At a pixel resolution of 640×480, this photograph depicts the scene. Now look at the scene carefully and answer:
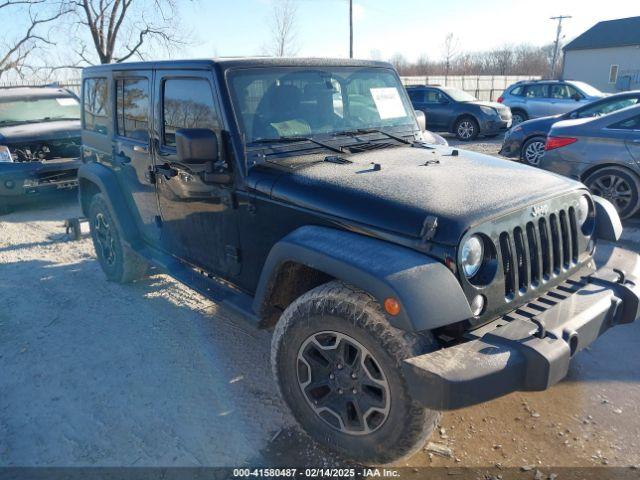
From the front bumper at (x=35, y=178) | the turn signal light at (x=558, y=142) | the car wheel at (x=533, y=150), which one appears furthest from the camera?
the car wheel at (x=533, y=150)

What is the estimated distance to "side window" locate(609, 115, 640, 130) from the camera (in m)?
6.46

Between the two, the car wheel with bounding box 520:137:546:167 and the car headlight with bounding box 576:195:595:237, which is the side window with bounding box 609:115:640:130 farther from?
the car headlight with bounding box 576:195:595:237

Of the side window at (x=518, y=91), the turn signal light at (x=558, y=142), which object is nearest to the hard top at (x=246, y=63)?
the turn signal light at (x=558, y=142)

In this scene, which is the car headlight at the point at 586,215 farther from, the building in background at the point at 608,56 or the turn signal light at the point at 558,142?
the building in background at the point at 608,56

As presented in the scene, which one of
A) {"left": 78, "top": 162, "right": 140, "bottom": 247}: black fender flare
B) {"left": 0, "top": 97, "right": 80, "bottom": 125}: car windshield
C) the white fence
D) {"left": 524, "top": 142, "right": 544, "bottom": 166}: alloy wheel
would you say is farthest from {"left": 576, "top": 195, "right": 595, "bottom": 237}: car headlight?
the white fence

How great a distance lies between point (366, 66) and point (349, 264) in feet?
7.32

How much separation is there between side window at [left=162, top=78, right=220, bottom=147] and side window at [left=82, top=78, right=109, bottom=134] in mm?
1254

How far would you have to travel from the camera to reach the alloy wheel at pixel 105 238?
4.97 meters

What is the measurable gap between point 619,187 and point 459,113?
930 centimetres

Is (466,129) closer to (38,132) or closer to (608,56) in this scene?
(38,132)

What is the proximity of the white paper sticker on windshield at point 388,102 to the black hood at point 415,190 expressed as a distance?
0.68 metres

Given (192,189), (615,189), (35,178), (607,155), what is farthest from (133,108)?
(615,189)

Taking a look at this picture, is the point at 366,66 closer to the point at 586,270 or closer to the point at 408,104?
the point at 408,104

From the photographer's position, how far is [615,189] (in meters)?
6.61
